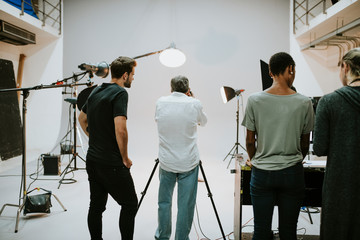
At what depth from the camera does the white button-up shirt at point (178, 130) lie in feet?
6.32

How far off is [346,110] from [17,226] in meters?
2.72

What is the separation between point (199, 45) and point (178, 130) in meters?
4.55

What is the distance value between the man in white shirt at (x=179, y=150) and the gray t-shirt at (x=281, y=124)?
581mm

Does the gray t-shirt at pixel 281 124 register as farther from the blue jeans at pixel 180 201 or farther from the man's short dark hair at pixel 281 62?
the blue jeans at pixel 180 201

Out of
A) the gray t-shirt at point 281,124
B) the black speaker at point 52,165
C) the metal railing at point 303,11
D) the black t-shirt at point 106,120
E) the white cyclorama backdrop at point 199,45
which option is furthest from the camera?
the white cyclorama backdrop at point 199,45

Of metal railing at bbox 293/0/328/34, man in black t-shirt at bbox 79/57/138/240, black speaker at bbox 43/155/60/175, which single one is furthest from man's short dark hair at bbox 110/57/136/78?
metal railing at bbox 293/0/328/34

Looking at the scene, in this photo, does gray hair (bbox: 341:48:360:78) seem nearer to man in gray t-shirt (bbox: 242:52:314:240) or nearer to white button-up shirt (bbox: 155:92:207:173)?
man in gray t-shirt (bbox: 242:52:314:240)

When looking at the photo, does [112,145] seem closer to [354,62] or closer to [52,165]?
[354,62]

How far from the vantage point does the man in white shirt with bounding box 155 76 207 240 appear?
1.93m

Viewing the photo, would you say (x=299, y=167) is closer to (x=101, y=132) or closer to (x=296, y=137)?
(x=296, y=137)

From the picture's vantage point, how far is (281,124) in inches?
56.4

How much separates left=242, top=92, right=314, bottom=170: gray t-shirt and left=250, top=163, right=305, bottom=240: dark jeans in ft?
0.15

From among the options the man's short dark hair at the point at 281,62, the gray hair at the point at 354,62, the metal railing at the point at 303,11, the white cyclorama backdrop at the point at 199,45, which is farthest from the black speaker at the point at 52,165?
the metal railing at the point at 303,11

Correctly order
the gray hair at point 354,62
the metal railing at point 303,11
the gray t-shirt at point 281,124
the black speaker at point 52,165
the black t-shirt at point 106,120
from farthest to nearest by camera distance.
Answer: the metal railing at point 303,11 → the black speaker at point 52,165 → the black t-shirt at point 106,120 → the gray t-shirt at point 281,124 → the gray hair at point 354,62
